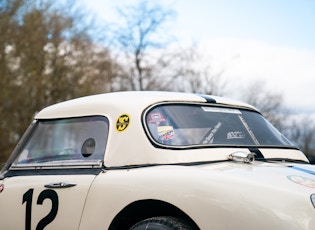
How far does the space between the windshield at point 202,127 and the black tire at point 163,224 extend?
61cm

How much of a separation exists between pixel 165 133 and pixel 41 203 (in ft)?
3.54

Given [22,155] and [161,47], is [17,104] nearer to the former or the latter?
[161,47]

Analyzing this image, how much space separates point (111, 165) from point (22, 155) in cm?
118

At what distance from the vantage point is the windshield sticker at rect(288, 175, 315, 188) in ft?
8.44

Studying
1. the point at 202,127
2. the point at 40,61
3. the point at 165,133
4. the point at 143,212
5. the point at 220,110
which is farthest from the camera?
the point at 40,61

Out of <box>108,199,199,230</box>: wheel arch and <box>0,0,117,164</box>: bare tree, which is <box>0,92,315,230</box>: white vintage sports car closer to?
<box>108,199,199,230</box>: wheel arch

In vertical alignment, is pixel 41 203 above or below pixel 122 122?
below

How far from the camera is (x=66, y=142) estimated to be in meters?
3.84

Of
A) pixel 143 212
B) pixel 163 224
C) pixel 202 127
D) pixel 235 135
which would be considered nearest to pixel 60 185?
pixel 143 212

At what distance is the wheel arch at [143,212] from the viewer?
2.71 metres

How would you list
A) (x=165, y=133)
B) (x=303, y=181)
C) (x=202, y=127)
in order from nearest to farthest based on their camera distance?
(x=303, y=181), (x=165, y=133), (x=202, y=127)

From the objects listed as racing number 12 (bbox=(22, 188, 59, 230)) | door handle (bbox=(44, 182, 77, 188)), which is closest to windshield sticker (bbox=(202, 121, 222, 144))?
door handle (bbox=(44, 182, 77, 188))

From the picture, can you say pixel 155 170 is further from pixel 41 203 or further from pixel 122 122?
pixel 41 203

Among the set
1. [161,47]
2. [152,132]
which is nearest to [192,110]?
[152,132]
